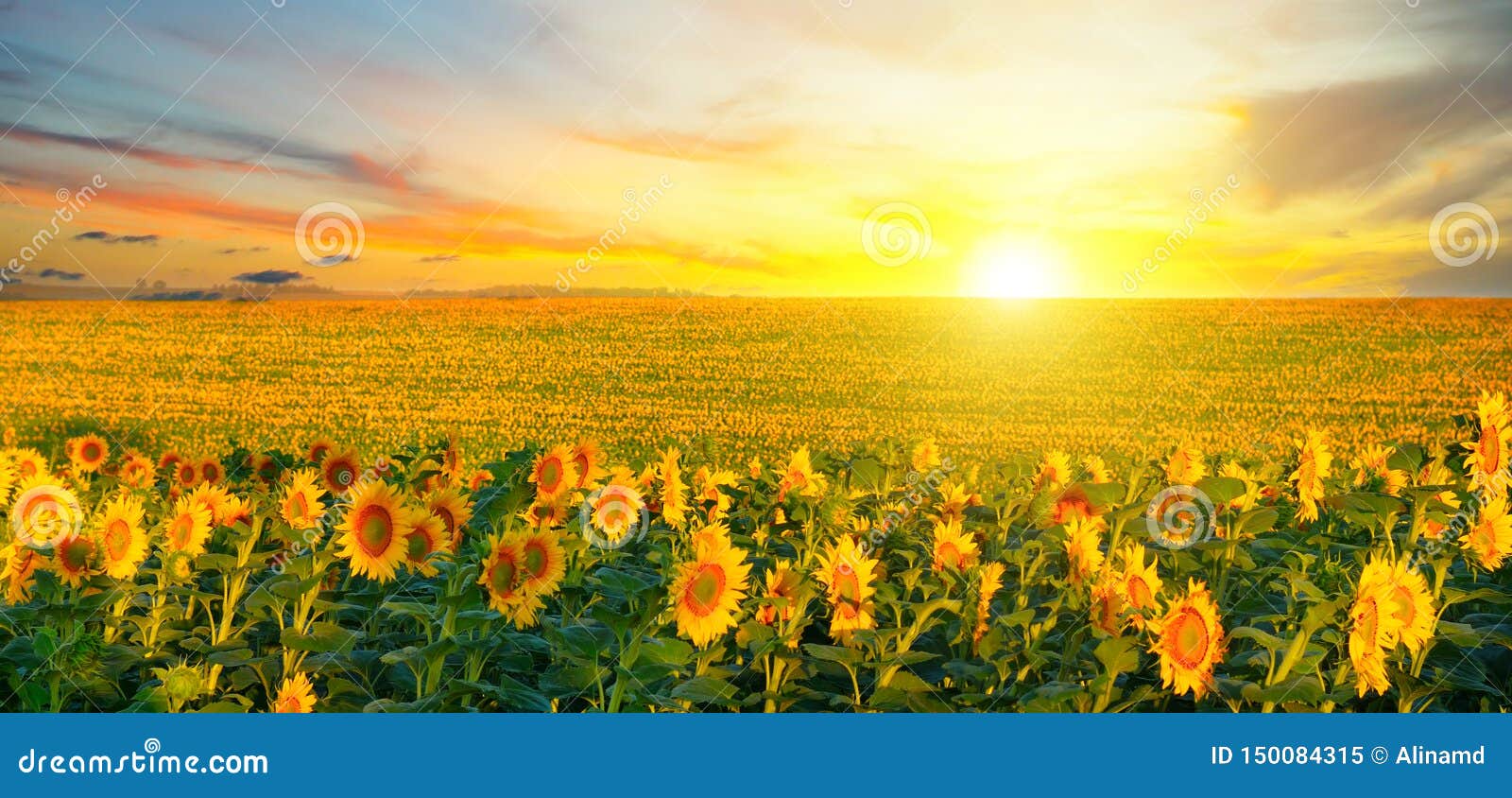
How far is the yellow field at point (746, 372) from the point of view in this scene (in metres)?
13.3

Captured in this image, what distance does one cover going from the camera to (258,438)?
12578 mm

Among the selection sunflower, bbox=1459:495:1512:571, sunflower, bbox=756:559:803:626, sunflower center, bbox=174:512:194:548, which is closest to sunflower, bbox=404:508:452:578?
sunflower, bbox=756:559:803:626

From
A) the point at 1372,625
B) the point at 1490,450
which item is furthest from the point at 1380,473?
the point at 1372,625

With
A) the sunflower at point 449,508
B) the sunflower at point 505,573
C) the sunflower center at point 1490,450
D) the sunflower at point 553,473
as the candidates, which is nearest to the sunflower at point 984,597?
the sunflower at point 505,573

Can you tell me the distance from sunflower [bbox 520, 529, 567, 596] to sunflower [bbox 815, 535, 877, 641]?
87cm

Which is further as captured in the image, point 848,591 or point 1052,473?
point 1052,473

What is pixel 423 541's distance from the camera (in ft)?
11.2

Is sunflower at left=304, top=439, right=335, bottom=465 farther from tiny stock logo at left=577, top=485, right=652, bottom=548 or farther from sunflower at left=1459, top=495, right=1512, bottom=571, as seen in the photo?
sunflower at left=1459, top=495, right=1512, bottom=571

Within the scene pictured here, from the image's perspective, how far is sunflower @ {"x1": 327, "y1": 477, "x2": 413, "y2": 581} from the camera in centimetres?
337

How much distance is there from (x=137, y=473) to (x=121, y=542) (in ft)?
7.26

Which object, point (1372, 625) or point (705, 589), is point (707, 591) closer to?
point (705, 589)

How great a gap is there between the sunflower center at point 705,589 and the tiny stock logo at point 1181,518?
1.88 meters

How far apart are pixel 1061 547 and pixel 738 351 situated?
16.0m

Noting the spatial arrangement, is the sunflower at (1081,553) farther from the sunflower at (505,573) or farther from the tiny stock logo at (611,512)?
the sunflower at (505,573)
